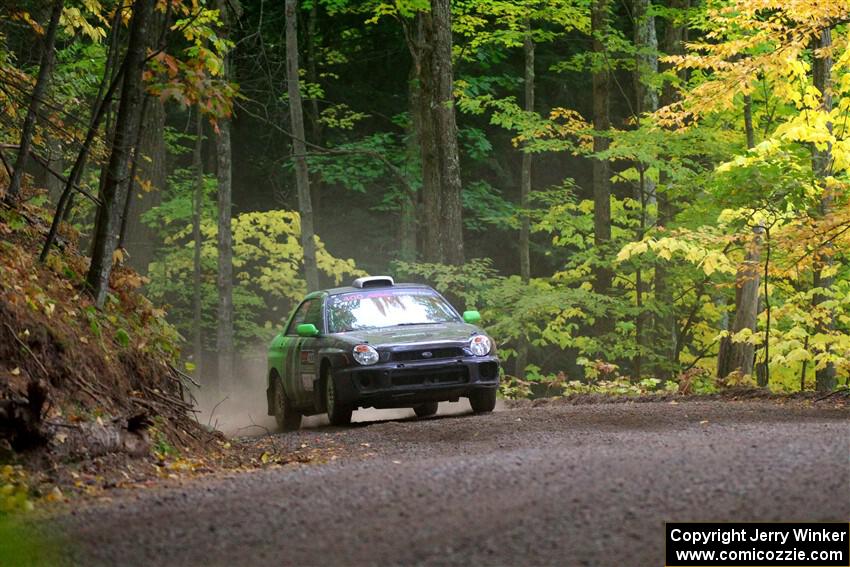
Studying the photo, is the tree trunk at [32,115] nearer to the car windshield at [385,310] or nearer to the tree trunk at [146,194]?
the car windshield at [385,310]

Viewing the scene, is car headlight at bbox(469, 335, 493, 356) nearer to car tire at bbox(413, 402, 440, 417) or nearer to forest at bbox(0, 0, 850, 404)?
car tire at bbox(413, 402, 440, 417)

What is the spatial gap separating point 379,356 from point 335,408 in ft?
2.98

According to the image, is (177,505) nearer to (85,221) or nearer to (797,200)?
(797,200)

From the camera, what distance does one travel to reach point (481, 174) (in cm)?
3756

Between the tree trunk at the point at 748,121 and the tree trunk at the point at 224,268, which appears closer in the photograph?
the tree trunk at the point at 748,121

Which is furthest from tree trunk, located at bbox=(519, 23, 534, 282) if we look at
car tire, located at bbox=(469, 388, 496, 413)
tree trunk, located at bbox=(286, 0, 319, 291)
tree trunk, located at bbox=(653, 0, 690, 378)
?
car tire, located at bbox=(469, 388, 496, 413)

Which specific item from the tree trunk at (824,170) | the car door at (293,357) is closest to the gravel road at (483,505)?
the car door at (293,357)

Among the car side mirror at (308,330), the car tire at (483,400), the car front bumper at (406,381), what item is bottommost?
the car tire at (483,400)

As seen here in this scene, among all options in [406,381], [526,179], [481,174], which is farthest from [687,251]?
[481,174]

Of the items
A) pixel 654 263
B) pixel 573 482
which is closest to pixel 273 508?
pixel 573 482

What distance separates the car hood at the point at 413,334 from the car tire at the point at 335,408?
0.62 metres

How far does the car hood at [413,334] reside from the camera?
14.4 m

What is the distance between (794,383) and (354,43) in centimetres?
1746
